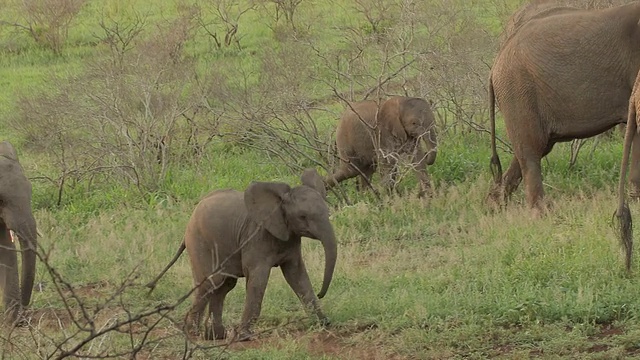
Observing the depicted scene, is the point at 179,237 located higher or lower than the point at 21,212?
lower

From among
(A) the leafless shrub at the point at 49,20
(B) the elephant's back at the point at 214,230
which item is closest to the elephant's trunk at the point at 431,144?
(B) the elephant's back at the point at 214,230

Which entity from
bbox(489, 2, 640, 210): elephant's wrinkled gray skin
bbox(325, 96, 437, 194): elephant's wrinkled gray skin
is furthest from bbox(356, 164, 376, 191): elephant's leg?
bbox(489, 2, 640, 210): elephant's wrinkled gray skin

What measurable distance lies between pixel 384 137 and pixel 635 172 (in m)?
3.56

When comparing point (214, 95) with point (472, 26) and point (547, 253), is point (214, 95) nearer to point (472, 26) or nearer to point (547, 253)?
point (472, 26)

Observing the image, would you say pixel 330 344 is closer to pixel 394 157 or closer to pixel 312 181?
pixel 312 181

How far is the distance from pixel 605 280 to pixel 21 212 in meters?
3.51

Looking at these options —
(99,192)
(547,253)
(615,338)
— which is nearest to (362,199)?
(99,192)

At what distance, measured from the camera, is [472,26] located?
15750 mm

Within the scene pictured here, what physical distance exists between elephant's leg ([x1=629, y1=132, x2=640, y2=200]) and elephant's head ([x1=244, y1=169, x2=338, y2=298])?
2154mm

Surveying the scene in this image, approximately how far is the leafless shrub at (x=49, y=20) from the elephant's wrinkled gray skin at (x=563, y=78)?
13.0 meters

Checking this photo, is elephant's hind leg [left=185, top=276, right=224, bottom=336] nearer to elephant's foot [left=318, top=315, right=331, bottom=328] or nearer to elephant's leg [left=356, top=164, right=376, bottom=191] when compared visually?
elephant's foot [left=318, top=315, right=331, bottom=328]

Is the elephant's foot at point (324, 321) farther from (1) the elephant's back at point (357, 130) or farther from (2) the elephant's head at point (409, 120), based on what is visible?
(1) the elephant's back at point (357, 130)

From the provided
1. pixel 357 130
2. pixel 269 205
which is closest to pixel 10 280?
pixel 269 205

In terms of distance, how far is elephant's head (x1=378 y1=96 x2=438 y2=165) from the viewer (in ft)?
37.6
